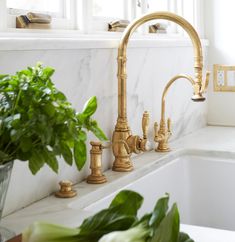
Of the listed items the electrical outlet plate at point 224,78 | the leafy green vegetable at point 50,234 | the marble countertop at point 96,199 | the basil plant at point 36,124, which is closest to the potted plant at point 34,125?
the basil plant at point 36,124

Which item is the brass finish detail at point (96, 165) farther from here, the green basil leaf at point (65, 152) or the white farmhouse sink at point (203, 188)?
the green basil leaf at point (65, 152)

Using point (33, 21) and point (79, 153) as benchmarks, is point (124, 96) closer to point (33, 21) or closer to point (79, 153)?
point (33, 21)

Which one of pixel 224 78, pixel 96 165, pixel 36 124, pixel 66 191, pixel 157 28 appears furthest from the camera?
pixel 224 78

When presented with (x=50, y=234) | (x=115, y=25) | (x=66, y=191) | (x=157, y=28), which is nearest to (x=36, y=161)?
(x=50, y=234)

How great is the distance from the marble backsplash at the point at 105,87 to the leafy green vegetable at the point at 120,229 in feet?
1.53

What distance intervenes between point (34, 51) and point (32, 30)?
7.5 inches

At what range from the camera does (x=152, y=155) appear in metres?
1.62

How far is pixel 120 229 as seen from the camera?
2.08ft

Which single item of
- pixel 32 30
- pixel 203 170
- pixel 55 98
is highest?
pixel 32 30

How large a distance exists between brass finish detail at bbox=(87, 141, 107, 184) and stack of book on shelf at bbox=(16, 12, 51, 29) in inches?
13.2

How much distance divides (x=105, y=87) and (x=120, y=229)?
82 cm

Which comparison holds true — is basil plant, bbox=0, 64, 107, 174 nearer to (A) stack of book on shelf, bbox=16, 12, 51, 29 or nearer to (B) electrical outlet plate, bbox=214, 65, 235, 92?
(A) stack of book on shelf, bbox=16, 12, 51, 29

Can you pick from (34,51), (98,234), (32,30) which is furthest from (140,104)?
(98,234)

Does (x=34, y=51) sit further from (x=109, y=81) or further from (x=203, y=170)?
(x=203, y=170)
